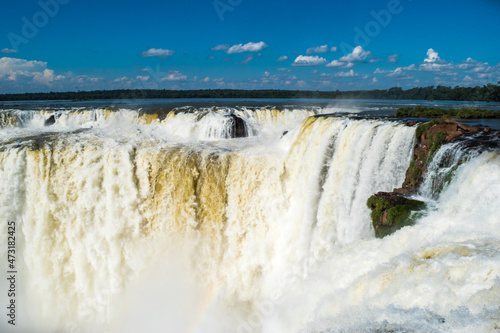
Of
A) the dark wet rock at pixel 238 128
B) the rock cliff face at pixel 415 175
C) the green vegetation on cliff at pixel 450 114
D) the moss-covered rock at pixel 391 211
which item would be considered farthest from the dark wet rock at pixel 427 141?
the dark wet rock at pixel 238 128

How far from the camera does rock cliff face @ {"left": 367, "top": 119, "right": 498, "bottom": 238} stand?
7008mm

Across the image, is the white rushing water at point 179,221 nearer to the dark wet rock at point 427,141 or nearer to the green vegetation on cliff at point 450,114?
the dark wet rock at point 427,141

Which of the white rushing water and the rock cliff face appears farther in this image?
the white rushing water

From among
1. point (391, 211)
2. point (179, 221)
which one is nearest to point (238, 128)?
point (179, 221)

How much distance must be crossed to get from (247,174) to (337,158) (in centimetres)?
300

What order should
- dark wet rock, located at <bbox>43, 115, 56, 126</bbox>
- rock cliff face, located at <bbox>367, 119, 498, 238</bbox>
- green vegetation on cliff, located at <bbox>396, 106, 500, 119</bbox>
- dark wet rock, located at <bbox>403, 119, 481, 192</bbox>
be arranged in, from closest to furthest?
1. rock cliff face, located at <bbox>367, 119, 498, 238</bbox>
2. dark wet rock, located at <bbox>403, 119, 481, 192</bbox>
3. green vegetation on cliff, located at <bbox>396, 106, 500, 119</bbox>
4. dark wet rock, located at <bbox>43, 115, 56, 126</bbox>

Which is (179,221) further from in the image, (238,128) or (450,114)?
(450,114)

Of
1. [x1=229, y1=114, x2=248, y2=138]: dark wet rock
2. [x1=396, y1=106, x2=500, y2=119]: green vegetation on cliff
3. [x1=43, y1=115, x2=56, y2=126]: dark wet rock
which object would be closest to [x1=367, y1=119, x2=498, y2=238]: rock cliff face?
[x1=396, y1=106, x2=500, y2=119]: green vegetation on cliff

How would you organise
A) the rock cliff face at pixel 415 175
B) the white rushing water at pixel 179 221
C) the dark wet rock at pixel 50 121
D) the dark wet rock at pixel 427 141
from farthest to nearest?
the dark wet rock at pixel 50 121, the white rushing water at pixel 179 221, the dark wet rock at pixel 427 141, the rock cliff face at pixel 415 175

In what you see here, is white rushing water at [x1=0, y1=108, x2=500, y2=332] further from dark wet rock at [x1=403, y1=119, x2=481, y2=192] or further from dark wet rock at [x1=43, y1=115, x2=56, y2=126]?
dark wet rock at [x1=43, y1=115, x2=56, y2=126]

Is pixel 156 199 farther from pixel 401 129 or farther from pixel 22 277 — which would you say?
pixel 401 129

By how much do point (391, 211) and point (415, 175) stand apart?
142 centimetres

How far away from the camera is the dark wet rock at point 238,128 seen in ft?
59.2

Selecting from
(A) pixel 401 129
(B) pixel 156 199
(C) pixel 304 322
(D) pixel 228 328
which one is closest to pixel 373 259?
(C) pixel 304 322
